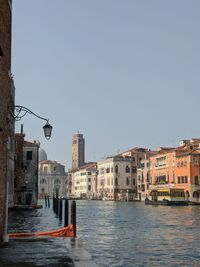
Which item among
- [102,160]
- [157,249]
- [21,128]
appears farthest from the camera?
[102,160]

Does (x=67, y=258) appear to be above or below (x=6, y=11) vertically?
below

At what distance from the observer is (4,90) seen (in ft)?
42.3

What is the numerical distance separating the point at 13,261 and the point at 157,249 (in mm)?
8800

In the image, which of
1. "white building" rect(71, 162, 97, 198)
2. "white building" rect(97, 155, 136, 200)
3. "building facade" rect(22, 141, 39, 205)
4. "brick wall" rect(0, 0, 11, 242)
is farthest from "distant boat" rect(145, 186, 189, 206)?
"white building" rect(71, 162, 97, 198)

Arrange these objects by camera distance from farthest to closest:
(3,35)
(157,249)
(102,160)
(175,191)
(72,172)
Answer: (72,172) → (102,160) → (175,191) → (157,249) → (3,35)

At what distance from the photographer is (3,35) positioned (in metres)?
12.5

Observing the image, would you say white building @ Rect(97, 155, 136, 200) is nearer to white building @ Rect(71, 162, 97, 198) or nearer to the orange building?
the orange building

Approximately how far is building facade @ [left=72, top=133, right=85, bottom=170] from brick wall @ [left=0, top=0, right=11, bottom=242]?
6691 inches

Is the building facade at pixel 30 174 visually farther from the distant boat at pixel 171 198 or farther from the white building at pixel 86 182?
the white building at pixel 86 182

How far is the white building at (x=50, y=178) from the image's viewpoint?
169m

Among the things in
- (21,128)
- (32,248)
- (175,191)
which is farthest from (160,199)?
(32,248)

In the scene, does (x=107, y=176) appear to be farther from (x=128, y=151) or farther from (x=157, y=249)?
(x=157, y=249)

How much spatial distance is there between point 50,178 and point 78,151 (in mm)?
18667

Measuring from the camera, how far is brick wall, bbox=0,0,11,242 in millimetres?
12328
